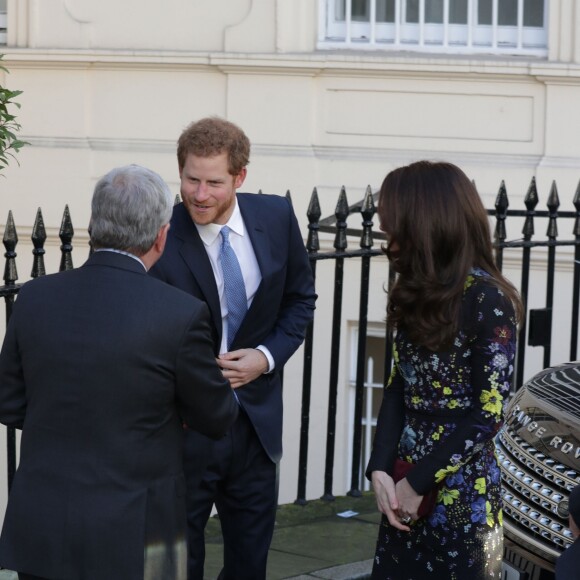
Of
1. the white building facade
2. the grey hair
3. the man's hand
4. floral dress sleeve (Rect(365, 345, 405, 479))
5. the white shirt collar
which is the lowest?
floral dress sleeve (Rect(365, 345, 405, 479))

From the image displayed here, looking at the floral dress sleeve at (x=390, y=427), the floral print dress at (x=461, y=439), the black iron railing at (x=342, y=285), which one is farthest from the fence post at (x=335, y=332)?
the floral print dress at (x=461, y=439)

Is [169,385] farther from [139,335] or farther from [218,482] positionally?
[218,482]

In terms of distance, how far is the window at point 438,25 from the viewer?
9.82m

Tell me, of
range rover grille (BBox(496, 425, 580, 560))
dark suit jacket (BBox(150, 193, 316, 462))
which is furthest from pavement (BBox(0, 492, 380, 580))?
dark suit jacket (BBox(150, 193, 316, 462))

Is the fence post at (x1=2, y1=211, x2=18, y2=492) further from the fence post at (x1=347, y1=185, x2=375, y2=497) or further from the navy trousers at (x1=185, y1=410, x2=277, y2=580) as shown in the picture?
the fence post at (x1=347, y1=185, x2=375, y2=497)

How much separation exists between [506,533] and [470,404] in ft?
3.40

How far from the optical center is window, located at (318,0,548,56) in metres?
9.82

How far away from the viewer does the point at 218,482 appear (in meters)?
4.09

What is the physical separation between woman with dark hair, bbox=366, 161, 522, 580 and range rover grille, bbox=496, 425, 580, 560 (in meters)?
0.70

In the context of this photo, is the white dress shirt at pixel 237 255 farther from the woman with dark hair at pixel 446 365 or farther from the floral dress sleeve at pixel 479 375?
the floral dress sleeve at pixel 479 375

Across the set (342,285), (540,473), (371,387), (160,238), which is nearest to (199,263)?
(160,238)

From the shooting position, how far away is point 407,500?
11.8 ft

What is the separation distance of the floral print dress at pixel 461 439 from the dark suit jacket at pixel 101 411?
63 cm

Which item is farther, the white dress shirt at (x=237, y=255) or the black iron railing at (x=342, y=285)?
the black iron railing at (x=342, y=285)
